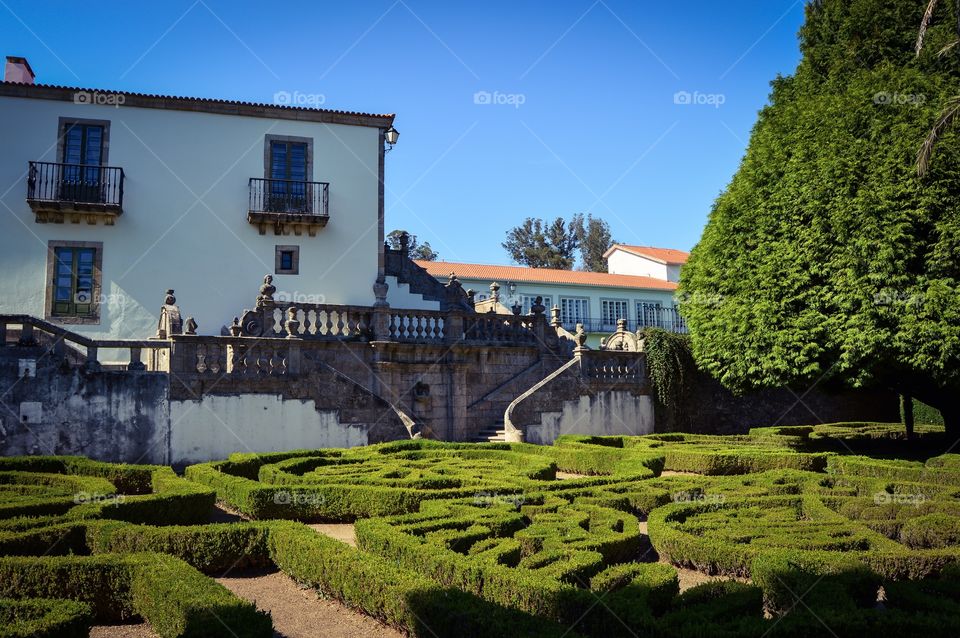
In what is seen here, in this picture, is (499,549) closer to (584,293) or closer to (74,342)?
(74,342)

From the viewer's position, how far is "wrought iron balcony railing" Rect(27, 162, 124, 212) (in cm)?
2127

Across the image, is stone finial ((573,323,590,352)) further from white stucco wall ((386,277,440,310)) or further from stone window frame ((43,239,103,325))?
stone window frame ((43,239,103,325))

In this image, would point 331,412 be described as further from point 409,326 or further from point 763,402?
point 763,402

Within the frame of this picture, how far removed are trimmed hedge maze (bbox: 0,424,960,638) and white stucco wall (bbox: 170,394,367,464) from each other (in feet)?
12.1

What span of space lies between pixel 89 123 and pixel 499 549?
70.1 feet

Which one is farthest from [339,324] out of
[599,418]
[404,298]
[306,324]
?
[599,418]

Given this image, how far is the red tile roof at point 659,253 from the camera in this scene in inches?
1916

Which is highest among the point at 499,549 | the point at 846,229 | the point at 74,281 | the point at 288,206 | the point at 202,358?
the point at 288,206

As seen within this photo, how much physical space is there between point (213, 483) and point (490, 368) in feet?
36.5

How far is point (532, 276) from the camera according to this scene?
1710 inches

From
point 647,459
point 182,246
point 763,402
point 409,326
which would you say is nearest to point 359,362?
point 409,326

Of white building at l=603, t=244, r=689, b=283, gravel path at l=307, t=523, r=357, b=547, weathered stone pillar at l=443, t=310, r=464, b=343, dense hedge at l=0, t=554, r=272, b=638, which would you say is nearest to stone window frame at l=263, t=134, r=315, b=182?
weathered stone pillar at l=443, t=310, r=464, b=343

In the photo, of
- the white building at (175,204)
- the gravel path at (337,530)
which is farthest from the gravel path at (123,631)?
the white building at (175,204)

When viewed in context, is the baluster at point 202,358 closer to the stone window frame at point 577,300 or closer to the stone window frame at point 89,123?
the stone window frame at point 89,123
